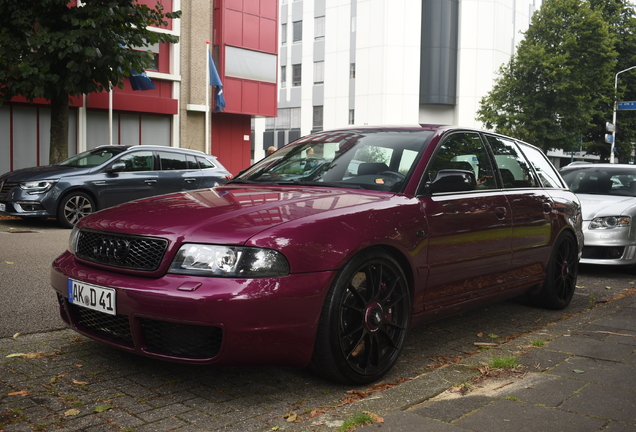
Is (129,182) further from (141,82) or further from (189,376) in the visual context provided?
(141,82)

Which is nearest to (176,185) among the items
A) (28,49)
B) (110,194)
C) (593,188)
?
(110,194)

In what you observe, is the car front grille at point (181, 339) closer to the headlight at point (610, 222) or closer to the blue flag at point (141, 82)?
the headlight at point (610, 222)

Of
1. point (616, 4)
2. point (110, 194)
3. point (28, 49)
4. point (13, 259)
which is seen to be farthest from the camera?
point (616, 4)

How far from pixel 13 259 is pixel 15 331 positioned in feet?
11.9

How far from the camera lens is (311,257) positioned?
335 cm

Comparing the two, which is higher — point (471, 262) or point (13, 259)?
point (471, 262)

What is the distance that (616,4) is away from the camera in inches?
1585

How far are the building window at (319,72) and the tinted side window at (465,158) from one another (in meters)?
46.6

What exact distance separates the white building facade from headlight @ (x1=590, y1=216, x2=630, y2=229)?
121ft

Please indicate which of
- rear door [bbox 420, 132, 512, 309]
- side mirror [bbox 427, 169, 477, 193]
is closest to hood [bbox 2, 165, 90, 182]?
rear door [bbox 420, 132, 512, 309]

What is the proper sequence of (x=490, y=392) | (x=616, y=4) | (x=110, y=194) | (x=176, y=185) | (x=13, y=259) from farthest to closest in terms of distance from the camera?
(x=616, y=4)
(x=176, y=185)
(x=110, y=194)
(x=13, y=259)
(x=490, y=392)

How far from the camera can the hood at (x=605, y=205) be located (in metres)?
8.26

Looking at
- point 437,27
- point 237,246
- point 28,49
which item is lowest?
point 237,246

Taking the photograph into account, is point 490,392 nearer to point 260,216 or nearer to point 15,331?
point 260,216
